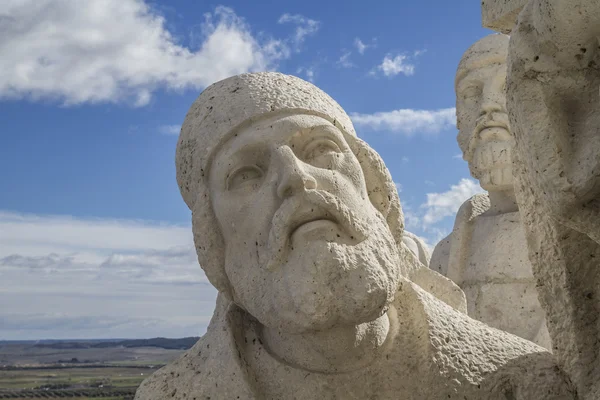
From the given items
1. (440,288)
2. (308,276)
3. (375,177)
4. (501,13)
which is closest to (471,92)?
(440,288)

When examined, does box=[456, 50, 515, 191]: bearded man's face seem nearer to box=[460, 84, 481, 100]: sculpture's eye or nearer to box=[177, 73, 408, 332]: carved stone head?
box=[460, 84, 481, 100]: sculpture's eye

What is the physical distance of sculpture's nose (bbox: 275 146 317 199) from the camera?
3.00m

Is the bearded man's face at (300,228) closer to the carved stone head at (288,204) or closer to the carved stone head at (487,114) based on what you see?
the carved stone head at (288,204)

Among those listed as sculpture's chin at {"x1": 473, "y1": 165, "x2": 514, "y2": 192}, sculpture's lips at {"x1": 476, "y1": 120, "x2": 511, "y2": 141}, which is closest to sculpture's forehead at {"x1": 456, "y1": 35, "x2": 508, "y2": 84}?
sculpture's lips at {"x1": 476, "y1": 120, "x2": 511, "y2": 141}

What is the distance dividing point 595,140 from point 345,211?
3.26ft

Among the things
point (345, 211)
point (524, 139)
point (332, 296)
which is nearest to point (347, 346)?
point (332, 296)

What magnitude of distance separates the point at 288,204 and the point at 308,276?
0.94 feet

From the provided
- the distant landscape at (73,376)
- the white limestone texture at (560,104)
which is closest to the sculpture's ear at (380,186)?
the white limestone texture at (560,104)

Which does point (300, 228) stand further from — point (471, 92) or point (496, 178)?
point (471, 92)

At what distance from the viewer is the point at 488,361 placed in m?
3.20

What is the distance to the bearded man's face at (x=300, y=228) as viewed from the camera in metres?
2.89

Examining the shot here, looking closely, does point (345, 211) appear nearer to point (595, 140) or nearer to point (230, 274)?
point (230, 274)

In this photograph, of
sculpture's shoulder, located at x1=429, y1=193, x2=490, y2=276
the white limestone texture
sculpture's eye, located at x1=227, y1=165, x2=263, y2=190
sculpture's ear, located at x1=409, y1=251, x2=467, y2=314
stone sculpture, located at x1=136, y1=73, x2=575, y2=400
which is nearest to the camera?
the white limestone texture

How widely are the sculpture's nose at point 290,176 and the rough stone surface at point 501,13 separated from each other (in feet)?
2.82
